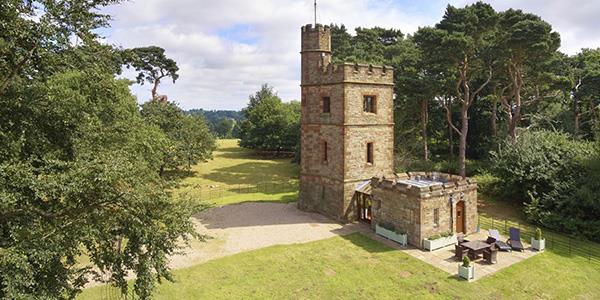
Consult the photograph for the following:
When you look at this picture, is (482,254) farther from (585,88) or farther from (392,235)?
(585,88)

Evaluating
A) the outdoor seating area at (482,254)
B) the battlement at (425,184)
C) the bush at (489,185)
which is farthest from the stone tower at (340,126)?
the bush at (489,185)

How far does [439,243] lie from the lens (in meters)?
17.4

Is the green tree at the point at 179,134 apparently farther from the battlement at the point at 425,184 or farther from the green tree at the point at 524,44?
the green tree at the point at 524,44

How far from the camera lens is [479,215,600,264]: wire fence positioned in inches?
680

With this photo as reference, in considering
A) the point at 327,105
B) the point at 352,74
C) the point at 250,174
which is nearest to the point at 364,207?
the point at 327,105

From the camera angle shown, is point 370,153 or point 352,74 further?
point 370,153

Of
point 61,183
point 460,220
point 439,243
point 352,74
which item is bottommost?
point 439,243

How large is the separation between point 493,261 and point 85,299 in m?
15.7

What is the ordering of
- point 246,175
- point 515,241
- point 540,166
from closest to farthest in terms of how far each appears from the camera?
point 515,241, point 540,166, point 246,175

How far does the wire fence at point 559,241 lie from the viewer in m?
17.3

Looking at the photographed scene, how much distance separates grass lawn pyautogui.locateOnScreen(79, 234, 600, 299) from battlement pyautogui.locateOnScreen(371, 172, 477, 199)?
116 inches

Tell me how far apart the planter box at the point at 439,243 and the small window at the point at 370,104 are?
27.1 feet

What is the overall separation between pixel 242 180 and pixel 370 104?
20.1 m

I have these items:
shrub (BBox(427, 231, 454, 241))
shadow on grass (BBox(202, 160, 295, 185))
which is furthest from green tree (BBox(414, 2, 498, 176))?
shadow on grass (BBox(202, 160, 295, 185))
